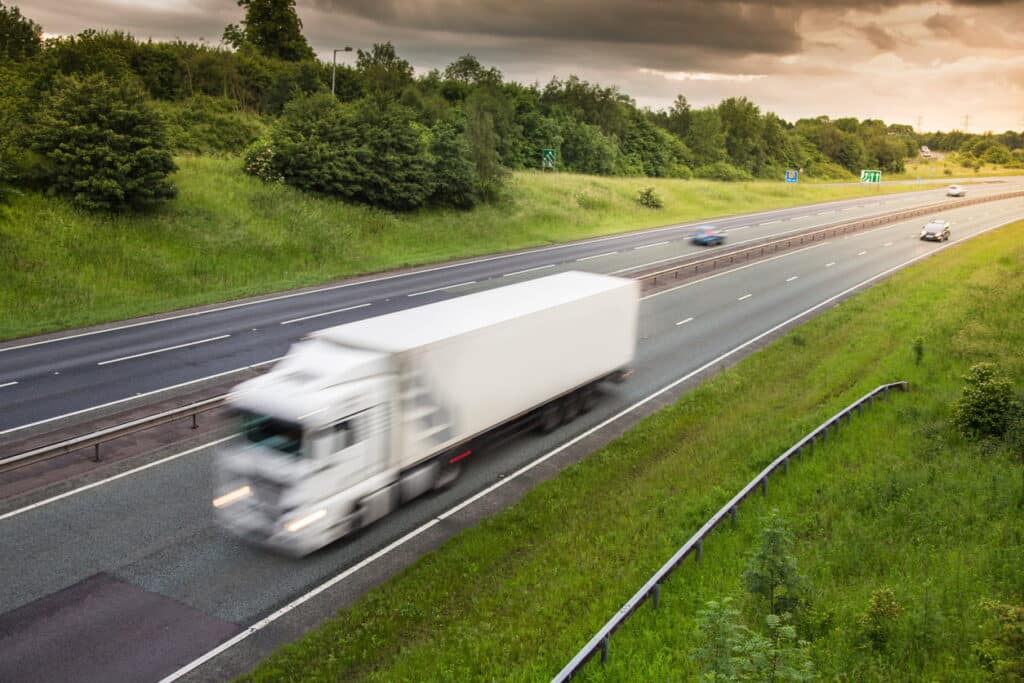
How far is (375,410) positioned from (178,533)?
4.12 metres

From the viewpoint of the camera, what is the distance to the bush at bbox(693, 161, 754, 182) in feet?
376

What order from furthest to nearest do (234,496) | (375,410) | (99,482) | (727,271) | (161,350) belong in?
(727,271) → (161,350) → (99,482) → (375,410) → (234,496)

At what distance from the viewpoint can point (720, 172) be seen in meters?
115

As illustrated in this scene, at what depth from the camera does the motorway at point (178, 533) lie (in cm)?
1068

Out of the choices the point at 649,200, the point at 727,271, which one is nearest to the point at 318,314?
the point at 727,271

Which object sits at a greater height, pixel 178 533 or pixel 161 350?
pixel 161 350

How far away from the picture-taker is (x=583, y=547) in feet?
42.9

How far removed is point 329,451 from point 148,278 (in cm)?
2480

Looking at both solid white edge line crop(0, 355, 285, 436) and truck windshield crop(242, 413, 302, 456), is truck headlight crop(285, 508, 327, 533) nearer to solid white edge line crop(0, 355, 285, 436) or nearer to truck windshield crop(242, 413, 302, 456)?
truck windshield crop(242, 413, 302, 456)

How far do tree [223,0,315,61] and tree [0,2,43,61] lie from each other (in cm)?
3962

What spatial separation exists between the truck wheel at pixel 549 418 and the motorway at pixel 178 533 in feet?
0.72

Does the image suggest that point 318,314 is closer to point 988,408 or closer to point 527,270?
point 527,270

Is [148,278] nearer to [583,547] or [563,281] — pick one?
[563,281]

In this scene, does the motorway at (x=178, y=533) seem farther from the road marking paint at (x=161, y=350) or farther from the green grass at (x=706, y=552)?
the green grass at (x=706, y=552)
